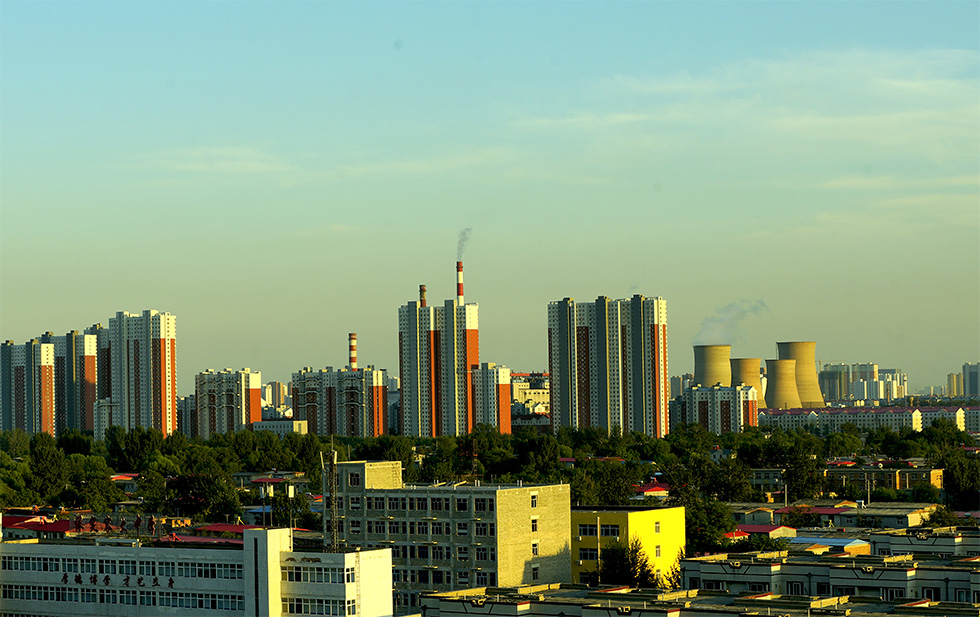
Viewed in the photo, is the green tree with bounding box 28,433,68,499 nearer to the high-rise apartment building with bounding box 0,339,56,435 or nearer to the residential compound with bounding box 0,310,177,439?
the residential compound with bounding box 0,310,177,439

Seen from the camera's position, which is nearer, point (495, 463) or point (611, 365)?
point (495, 463)

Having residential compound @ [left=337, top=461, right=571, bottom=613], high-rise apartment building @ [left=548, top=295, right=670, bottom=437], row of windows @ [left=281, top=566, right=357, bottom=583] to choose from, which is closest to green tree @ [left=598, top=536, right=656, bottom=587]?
residential compound @ [left=337, top=461, right=571, bottom=613]

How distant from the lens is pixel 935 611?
2648 cm

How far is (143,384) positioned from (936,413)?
9476cm

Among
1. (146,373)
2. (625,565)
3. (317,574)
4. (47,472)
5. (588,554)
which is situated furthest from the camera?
(146,373)

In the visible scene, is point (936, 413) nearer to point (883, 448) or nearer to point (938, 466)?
point (883, 448)

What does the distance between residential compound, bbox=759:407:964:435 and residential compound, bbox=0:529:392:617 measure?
391ft

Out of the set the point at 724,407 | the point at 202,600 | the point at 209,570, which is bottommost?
the point at 202,600

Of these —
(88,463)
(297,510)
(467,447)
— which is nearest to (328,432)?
(467,447)

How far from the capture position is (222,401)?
13725cm

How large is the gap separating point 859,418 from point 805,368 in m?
13.6

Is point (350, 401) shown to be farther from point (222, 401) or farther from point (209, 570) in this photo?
point (209, 570)

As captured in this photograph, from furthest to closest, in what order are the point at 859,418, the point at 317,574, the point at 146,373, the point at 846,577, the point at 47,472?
the point at 859,418, the point at 146,373, the point at 47,472, the point at 846,577, the point at 317,574

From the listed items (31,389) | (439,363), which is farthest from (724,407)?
(31,389)
